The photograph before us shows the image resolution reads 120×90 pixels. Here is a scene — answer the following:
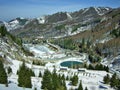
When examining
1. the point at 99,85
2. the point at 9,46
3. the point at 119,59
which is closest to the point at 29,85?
the point at 99,85

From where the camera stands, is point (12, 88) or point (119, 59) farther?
point (119, 59)

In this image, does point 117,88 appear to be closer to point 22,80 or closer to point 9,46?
point 22,80

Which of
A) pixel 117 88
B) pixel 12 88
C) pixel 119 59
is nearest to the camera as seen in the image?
pixel 12 88

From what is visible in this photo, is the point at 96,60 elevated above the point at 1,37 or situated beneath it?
situated beneath

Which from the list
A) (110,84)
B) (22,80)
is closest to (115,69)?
(110,84)

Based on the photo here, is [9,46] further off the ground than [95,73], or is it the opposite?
[9,46]

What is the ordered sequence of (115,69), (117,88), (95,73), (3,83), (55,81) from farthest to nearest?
(115,69)
(95,73)
(117,88)
(55,81)
(3,83)

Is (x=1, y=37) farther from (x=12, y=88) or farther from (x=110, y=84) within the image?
(x=12, y=88)

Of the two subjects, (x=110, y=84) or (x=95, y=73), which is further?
(x=95, y=73)

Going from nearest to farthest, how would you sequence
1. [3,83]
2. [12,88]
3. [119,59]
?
[12,88]
[3,83]
[119,59]
